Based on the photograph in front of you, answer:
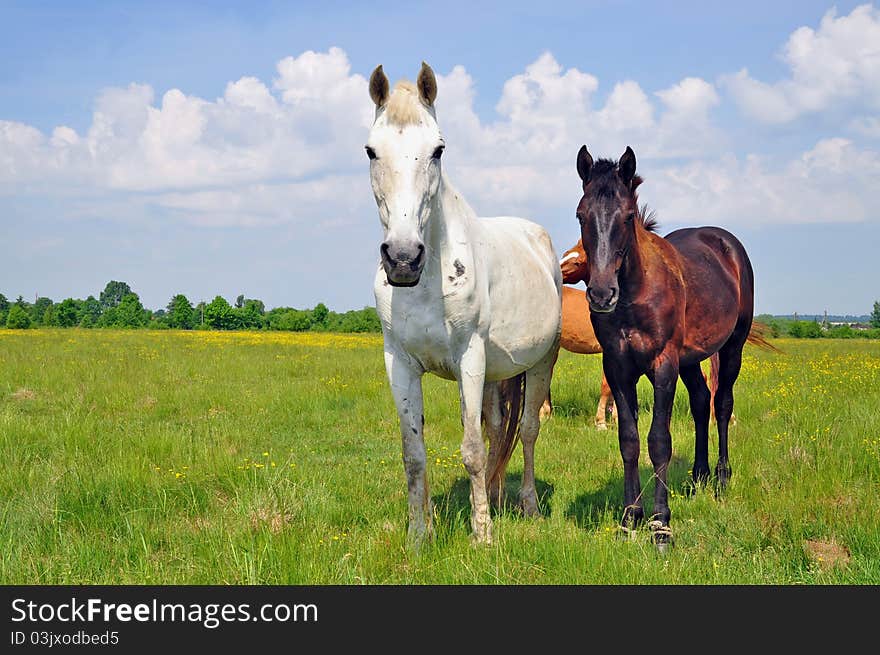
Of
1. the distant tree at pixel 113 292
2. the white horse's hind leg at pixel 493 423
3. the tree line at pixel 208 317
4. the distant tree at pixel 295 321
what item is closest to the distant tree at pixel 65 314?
the tree line at pixel 208 317

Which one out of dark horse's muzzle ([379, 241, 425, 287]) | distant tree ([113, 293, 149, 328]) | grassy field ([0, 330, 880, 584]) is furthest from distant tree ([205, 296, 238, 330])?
dark horse's muzzle ([379, 241, 425, 287])

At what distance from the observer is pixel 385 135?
3508 millimetres

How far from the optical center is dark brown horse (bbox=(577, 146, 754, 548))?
4.06 m

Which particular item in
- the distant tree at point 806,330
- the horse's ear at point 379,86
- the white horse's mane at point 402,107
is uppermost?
the horse's ear at point 379,86

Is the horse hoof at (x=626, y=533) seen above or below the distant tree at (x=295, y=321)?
below

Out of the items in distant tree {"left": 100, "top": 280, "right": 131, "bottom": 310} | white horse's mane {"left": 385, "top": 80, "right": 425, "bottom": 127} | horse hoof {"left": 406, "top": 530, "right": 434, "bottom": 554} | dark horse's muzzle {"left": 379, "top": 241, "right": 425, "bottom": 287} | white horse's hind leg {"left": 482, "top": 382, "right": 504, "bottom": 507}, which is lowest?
horse hoof {"left": 406, "top": 530, "right": 434, "bottom": 554}

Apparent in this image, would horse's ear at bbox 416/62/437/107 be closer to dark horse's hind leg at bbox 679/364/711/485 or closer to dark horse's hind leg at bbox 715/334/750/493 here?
dark horse's hind leg at bbox 679/364/711/485

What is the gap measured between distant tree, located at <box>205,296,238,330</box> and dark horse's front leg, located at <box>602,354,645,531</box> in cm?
7502

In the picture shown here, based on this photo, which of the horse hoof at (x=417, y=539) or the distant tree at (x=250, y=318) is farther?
the distant tree at (x=250, y=318)

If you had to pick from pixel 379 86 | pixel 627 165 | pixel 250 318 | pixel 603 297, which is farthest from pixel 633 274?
pixel 250 318

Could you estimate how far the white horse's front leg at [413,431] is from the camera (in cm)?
416

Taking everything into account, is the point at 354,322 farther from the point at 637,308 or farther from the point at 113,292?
the point at 113,292

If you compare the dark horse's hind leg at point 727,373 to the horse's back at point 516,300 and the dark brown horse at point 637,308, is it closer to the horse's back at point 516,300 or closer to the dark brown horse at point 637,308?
the dark brown horse at point 637,308

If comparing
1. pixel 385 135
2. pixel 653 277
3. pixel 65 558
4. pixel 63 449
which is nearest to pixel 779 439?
pixel 653 277
